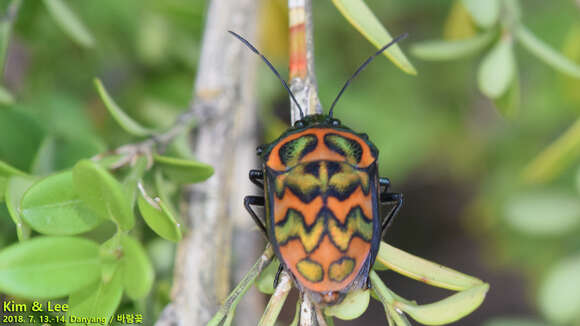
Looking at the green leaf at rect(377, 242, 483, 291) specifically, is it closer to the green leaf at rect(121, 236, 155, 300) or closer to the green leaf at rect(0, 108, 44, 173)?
the green leaf at rect(121, 236, 155, 300)

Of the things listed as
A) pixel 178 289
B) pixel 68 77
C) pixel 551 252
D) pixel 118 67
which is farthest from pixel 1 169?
pixel 551 252

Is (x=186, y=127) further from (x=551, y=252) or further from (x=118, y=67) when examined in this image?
(x=551, y=252)

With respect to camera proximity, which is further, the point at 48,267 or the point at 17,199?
the point at 17,199

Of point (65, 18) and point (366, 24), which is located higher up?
point (65, 18)

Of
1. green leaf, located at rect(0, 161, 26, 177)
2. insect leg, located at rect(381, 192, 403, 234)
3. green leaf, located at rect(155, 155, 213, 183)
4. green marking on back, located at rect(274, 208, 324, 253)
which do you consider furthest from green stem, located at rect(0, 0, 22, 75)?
insect leg, located at rect(381, 192, 403, 234)

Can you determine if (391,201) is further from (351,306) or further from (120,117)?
(120,117)

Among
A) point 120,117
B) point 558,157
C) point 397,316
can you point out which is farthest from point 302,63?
point 558,157
